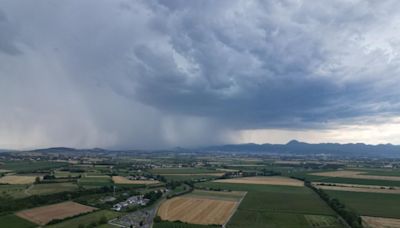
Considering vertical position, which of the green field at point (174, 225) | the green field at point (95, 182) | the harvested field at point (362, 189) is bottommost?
the green field at point (174, 225)

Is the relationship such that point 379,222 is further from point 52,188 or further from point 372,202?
point 52,188

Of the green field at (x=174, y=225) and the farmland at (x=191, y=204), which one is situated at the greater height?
the farmland at (x=191, y=204)

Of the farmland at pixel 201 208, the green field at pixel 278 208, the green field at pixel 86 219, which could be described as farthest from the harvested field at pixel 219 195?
the green field at pixel 86 219

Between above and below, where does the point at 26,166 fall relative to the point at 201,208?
above

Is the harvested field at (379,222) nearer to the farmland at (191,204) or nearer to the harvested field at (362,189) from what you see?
the farmland at (191,204)

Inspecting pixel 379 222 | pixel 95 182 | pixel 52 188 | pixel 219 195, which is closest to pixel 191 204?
pixel 219 195

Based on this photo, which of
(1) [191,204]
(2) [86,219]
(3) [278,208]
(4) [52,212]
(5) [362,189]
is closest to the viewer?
(2) [86,219]

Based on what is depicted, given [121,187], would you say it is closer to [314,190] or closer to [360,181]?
[314,190]
